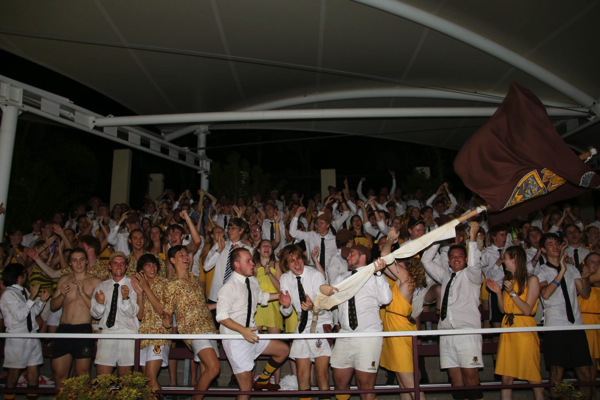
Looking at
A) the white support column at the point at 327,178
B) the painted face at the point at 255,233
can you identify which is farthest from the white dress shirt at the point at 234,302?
the white support column at the point at 327,178

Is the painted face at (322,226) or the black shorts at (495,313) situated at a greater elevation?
the painted face at (322,226)

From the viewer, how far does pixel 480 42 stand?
827cm

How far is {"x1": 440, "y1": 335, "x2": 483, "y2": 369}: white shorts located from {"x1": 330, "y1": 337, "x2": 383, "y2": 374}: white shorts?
843mm

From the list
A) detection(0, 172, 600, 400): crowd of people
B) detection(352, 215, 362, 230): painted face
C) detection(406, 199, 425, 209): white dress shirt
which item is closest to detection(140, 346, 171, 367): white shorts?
detection(0, 172, 600, 400): crowd of people

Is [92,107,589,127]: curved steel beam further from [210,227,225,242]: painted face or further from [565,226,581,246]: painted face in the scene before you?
[565,226,581,246]: painted face

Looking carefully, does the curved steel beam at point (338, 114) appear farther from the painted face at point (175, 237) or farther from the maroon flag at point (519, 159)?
the maroon flag at point (519, 159)

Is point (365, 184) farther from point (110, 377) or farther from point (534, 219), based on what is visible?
point (110, 377)

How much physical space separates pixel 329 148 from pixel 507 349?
43.7ft

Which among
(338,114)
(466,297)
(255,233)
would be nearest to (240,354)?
(466,297)

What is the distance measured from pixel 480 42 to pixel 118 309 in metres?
7.68

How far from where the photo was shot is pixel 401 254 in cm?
448

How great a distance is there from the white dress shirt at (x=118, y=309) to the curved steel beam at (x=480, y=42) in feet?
20.0

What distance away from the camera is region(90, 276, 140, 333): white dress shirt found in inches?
203

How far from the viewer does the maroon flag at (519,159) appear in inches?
174
